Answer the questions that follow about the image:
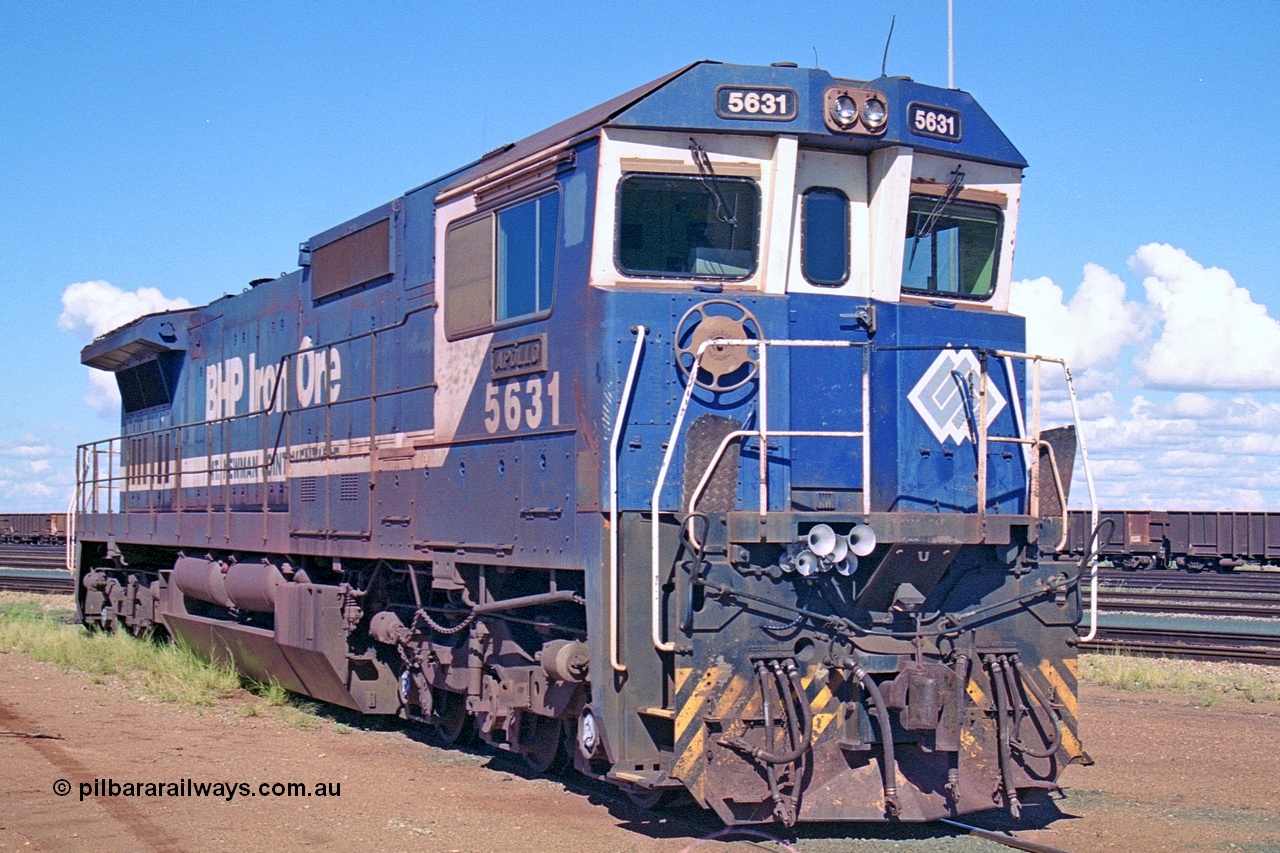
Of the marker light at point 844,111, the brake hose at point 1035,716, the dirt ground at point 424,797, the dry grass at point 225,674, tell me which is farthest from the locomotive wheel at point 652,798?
the dry grass at point 225,674

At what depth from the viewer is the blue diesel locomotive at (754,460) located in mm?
6637

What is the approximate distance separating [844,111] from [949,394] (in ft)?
5.50

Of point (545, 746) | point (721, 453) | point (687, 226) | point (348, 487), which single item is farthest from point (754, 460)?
point (348, 487)

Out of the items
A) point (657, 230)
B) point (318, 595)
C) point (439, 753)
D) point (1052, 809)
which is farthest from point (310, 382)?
point (1052, 809)

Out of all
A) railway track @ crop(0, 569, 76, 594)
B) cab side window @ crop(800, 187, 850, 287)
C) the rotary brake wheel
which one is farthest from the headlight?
railway track @ crop(0, 569, 76, 594)

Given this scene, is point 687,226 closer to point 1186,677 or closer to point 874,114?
point 874,114

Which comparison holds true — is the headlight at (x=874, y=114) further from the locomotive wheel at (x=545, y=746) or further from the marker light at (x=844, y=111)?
the locomotive wheel at (x=545, y=746)

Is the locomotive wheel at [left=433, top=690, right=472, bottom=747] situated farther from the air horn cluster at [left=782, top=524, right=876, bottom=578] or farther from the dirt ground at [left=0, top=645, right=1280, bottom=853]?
the air horn cluster at [left=782, top=524, right=876, bottom=578]

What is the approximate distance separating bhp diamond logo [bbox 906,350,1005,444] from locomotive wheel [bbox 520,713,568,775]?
3.04 meters

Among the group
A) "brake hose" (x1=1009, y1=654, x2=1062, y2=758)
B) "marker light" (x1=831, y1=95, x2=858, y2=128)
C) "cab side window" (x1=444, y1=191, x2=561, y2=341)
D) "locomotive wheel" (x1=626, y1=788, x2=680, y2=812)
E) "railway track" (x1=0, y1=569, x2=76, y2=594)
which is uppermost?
"marker light" (x1=831, y1=95, x2=858, y2=128)

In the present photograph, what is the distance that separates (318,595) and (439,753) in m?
1.64

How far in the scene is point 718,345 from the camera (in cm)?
707

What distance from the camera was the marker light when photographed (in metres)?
7.19

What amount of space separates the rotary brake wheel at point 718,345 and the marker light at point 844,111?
3.77 ft
